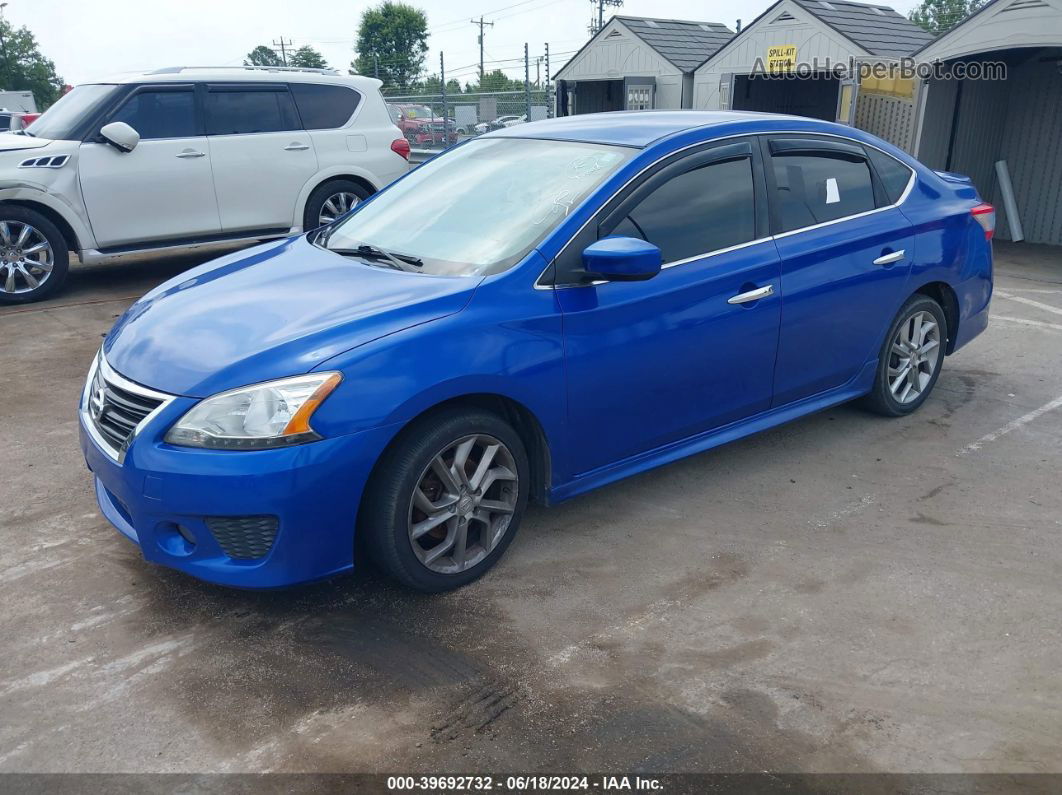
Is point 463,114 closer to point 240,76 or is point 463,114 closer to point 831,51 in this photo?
point 831,51

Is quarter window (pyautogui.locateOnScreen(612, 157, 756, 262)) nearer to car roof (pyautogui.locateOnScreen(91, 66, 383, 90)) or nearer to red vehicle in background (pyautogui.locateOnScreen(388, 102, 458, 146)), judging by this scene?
car roof (pyautogui.locateOnScreen(91, 66, 383, 90))

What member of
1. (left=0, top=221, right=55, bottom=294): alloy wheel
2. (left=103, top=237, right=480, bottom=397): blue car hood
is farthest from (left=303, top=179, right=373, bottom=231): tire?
(left=103, top=237, right=480, bottom=397): blue car hood

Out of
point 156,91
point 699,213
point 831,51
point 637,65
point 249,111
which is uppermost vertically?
point 831,51

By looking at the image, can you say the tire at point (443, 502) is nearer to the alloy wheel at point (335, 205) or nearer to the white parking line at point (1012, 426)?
the white parking line at point (1012, 426)

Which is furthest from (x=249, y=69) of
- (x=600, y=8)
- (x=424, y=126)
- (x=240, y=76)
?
(x=600, y=8)

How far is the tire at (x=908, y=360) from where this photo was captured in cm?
504

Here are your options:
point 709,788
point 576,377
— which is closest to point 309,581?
point 576,377

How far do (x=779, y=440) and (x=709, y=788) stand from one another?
→ 277 centimetres

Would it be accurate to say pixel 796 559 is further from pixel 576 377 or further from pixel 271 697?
pixel 271 697

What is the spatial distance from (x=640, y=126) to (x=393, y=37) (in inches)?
3037

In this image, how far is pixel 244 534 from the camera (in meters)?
3.07

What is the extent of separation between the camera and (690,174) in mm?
4051

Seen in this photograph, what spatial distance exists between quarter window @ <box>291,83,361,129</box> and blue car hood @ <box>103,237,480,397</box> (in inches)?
215

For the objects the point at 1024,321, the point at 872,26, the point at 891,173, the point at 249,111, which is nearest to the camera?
the point at 891,173
